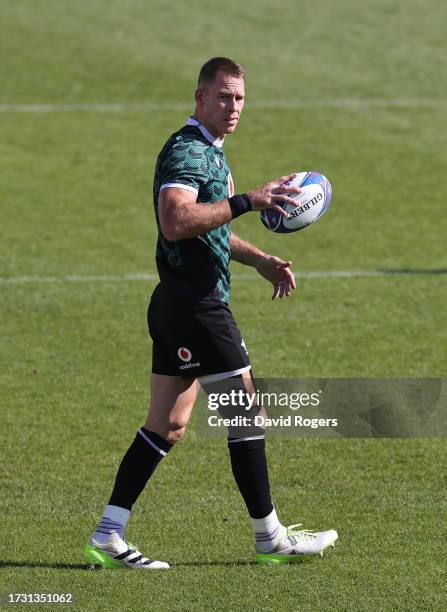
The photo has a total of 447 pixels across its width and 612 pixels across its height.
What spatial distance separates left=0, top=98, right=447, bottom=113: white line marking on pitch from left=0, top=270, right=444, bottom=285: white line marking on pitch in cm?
666

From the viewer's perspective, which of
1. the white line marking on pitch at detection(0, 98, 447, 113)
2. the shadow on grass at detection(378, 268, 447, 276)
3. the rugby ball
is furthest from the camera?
the white line marking on pitch at detection(0, 98, 447, 113)

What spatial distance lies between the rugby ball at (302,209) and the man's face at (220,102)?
1.67 feet

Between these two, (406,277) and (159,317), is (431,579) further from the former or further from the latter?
(406,277)

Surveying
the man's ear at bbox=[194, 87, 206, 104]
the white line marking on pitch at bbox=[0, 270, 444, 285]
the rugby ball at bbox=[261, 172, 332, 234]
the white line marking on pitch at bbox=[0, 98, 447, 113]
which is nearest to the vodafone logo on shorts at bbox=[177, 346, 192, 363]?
the rugby ball at bbox=[261, 172, 332, 234]

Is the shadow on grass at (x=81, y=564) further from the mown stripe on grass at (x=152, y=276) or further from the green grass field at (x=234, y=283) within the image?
the mown stripe on grass at (x=152, y=276)

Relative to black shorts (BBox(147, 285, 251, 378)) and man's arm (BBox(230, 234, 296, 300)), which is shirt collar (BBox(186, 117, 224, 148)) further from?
black shorts (BBox(147, 285, 251, 378))

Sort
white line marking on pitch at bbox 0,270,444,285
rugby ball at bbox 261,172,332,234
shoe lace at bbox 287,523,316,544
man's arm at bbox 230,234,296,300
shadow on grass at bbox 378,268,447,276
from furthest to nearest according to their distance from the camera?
shadow on grass at bbox 378,268,447,276, white line marking on pitch at bbox 0,270,444,285, man's arm at bbox 230,234,296,300, rugby ball at bbox 261,172,332,234, shoe lace at bbox 287,523,316,544

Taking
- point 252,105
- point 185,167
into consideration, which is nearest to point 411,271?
point 252,105

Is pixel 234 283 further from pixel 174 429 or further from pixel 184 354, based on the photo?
pixel 184 354

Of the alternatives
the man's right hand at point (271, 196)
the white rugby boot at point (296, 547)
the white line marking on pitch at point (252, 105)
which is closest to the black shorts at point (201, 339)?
the man's right hand at point (271, 196)

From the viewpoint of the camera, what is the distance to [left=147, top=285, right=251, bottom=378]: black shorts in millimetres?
6555

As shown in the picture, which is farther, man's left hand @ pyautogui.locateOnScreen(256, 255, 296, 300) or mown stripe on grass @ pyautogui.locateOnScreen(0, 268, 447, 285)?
mown stripe on grass @ pyautogui.locateOnScreen(0, 268, 447, 285)

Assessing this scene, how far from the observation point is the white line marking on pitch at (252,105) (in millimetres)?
19406

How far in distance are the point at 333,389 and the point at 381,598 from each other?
12.2 ft
